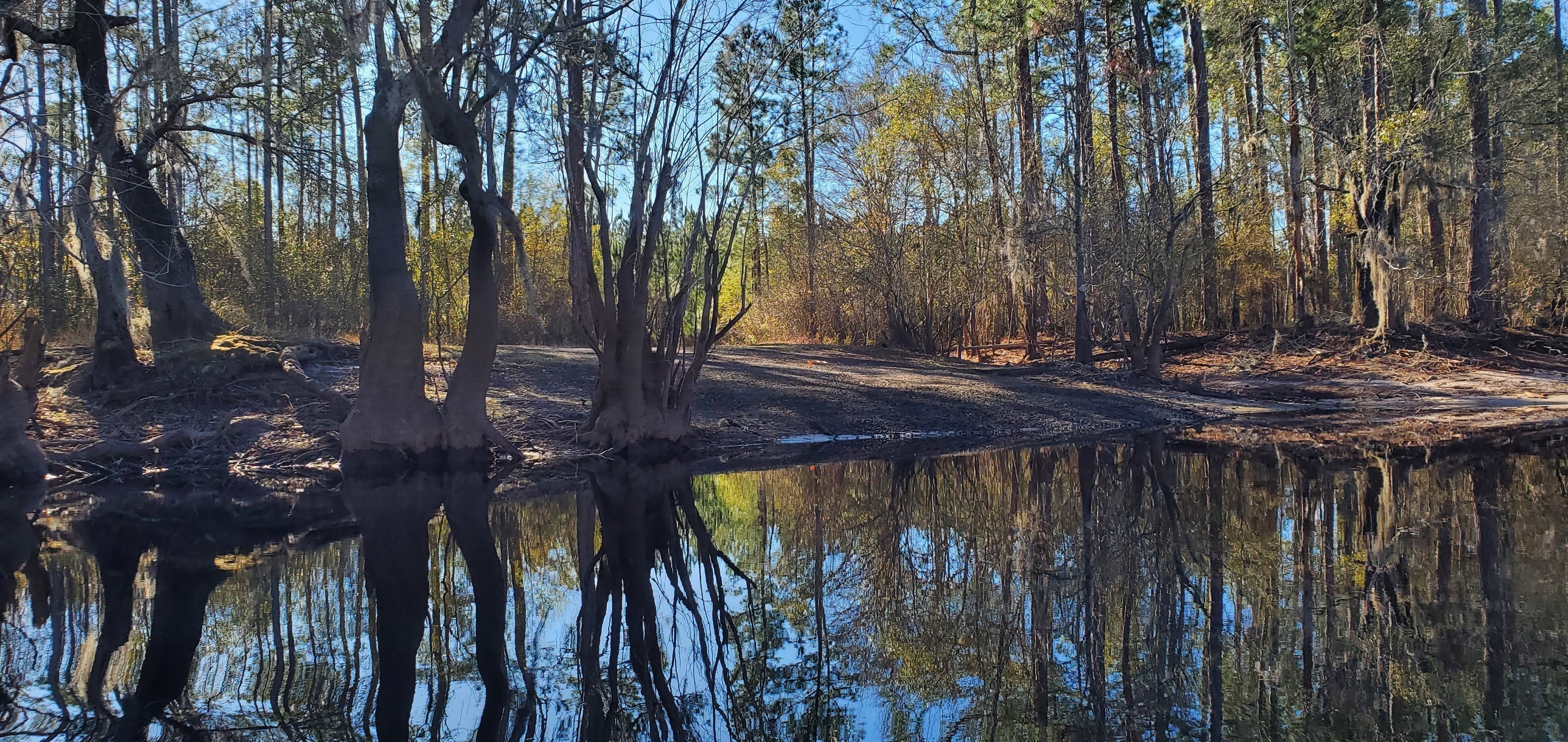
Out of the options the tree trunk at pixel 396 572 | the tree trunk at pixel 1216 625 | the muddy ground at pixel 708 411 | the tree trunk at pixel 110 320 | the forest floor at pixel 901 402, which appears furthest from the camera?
the tree trunk at pixel 110 320

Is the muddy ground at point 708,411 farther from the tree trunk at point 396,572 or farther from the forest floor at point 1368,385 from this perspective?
the tree trunk at point 396,572

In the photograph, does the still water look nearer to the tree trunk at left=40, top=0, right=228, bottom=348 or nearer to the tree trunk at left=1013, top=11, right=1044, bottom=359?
the tree trunk at left=40, top=0, right=228, bottom=348

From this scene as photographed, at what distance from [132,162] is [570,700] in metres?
11.6

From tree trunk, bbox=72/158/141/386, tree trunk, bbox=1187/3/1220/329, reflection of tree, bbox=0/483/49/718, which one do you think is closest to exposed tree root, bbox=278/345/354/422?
tree trunk, bbox=72/158/141/386

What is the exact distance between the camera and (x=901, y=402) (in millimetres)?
15789

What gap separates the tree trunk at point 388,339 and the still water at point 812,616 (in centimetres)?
180

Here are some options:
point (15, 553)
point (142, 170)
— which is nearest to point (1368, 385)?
point (15, 553)

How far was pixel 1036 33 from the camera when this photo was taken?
66.9ft

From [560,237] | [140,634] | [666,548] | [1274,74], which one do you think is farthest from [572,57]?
[1274,74]

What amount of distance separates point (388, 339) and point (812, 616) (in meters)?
7.33

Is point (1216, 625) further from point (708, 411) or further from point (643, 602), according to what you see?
point (708, 411)

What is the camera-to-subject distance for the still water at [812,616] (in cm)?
368

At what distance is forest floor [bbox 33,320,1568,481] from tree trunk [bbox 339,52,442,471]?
90cm

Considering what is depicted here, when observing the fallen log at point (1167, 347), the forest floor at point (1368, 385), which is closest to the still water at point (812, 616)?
the forest floor at point (1368, 385)
